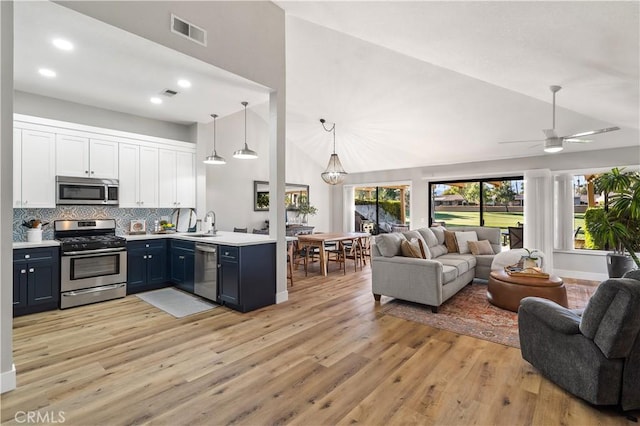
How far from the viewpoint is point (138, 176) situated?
5102 millimetres

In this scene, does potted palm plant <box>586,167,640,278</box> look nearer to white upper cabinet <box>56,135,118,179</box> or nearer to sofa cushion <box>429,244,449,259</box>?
sofa cushion <box>429,244,449,259</box>

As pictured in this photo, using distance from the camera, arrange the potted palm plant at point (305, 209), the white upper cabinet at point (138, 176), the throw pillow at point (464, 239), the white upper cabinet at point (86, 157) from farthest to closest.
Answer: the potted palm plant at point (305, 209)
the throw pillow at point (464, 239)
the white upper cabinet at point (138, 176)
the white upper cabinet at point (86, 157)

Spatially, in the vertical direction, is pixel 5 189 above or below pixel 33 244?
above

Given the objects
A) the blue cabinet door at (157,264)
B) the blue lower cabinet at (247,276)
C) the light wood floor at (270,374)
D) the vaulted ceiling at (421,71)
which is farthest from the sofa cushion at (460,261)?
the blue cabinet door at (157,264)

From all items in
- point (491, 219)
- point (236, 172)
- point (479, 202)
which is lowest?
point (491, 219)

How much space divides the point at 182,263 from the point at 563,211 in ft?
24.4

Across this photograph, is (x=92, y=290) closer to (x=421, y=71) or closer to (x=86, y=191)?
(x=86, y=191)

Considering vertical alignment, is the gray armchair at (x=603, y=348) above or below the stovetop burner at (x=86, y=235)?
below

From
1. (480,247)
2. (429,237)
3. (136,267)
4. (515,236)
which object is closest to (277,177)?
(136,267)

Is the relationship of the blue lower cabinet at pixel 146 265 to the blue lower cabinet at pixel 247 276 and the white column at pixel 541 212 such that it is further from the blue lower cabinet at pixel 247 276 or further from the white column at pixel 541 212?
the white column at pixel 541 212

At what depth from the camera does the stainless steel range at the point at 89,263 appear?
405 cm

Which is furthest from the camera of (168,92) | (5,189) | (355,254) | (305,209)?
(305,209)

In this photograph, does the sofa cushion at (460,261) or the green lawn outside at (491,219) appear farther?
the green lawn outside at (491,219)

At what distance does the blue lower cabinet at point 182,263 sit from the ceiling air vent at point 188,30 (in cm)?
277
